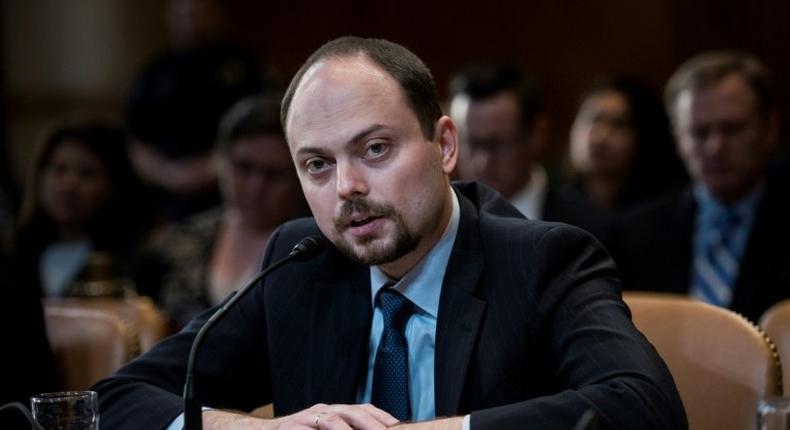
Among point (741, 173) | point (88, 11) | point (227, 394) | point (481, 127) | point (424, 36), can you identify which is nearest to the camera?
point (227, 394)

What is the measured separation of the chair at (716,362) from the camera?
2291mm

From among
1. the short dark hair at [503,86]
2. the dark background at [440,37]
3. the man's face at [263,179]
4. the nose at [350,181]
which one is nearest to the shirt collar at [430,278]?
the nose at [350,181]

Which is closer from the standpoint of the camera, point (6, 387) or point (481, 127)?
point (6, 387)

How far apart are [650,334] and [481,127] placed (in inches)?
86.2

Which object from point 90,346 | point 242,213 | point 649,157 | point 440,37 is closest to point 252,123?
point 242,213

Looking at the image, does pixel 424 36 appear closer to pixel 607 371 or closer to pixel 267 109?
pixel 267 109

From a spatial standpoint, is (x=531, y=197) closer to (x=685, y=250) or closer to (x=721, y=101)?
(x=685, y=250)

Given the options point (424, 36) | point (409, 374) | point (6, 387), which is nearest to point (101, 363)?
point (6, 387)

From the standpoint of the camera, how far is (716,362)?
235cm

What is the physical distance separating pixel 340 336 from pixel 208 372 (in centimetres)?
28

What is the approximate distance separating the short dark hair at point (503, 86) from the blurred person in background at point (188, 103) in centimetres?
138

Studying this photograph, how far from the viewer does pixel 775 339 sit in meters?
2.60

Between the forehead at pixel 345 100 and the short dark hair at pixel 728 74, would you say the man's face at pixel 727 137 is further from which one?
the forehead at pixel 345 100

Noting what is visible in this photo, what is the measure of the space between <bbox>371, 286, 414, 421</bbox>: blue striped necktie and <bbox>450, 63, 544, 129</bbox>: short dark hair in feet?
7.98
